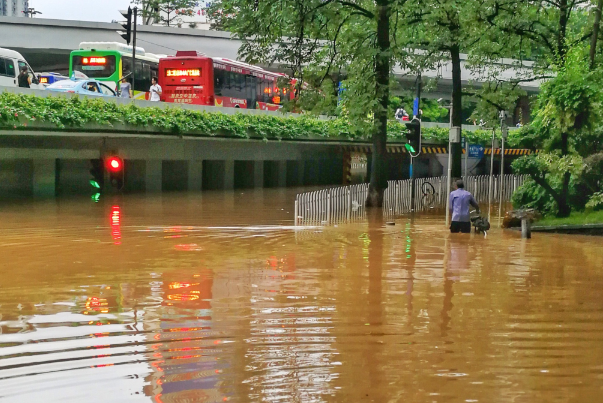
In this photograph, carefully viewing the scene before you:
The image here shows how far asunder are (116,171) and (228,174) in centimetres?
806

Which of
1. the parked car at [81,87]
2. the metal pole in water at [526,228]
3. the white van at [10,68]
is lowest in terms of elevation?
the metal pole in water at [526,228]

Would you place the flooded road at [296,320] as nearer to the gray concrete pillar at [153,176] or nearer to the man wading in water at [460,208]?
the man wading in water at [460,208]

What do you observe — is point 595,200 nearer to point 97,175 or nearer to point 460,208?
point 460,208

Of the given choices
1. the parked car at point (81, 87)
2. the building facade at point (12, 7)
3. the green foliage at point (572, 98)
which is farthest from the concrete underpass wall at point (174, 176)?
the building facade at point (12, 7)

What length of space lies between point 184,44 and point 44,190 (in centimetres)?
2727

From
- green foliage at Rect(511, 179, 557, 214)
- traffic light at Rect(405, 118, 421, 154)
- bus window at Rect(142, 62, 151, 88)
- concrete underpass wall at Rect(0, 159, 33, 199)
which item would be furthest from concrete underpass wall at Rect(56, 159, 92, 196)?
green foliage at Rect(511, 179, 557, 214)

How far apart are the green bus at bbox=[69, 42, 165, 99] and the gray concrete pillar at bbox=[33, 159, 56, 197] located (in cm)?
670

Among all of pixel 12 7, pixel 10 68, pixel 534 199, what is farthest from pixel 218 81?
pixel 12 7

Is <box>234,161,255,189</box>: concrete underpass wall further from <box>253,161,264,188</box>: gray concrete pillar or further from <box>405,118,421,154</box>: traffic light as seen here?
<box>405,118,421,154</box>: traffic light

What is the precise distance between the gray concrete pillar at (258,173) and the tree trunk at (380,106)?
50.5ft

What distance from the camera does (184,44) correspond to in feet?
182

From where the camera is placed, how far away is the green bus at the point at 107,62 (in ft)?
119

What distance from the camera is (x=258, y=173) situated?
42.0m

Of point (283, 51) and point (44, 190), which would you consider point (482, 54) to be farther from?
point (44, 190)
